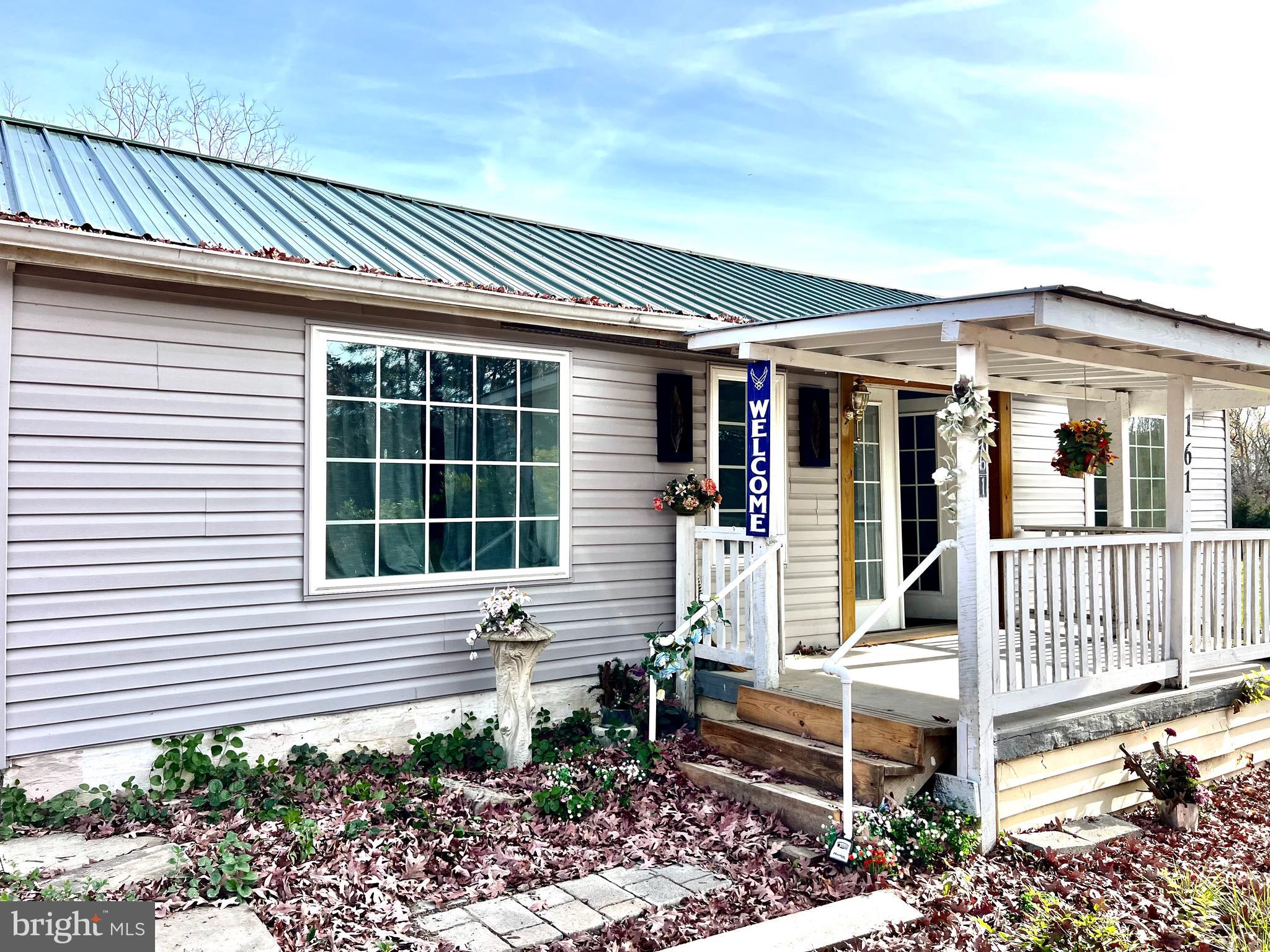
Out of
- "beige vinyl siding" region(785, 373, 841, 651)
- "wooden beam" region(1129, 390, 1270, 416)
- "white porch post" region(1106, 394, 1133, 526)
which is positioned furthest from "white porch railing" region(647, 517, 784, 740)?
"wooden beam" region(1129, 390, 1270, 416)

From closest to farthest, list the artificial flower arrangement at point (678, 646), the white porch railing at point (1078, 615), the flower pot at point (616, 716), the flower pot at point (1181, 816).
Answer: the white porch railing at point (1078, 615) < the flower pot at point (1181, 816) < the artificial flower arrangement at point (678, 646) < the flower pot at point (616, 716)

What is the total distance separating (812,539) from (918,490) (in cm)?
192

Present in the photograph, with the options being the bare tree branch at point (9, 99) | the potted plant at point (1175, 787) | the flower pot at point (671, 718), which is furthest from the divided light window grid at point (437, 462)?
the bare tree branch at point (9, 99)

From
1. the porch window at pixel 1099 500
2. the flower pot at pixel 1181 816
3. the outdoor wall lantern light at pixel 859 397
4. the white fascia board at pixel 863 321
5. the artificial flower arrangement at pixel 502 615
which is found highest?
the white fascia board at pixel 863 321

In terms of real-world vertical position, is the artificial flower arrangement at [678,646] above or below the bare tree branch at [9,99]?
below

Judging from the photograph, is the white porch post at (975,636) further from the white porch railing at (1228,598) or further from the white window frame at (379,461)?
the white window frame at (379,461)

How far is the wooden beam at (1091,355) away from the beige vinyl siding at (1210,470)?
467 cm

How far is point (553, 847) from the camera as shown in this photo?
4039 mm

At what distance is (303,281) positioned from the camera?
14.6 feet

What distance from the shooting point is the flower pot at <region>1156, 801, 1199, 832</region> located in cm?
469

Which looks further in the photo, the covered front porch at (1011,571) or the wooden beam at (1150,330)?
the covered front porch at (1011,571)

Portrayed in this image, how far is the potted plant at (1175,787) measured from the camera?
4.70 m

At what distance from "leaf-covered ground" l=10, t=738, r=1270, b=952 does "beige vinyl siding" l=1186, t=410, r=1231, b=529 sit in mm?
6811

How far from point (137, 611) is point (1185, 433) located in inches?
244
